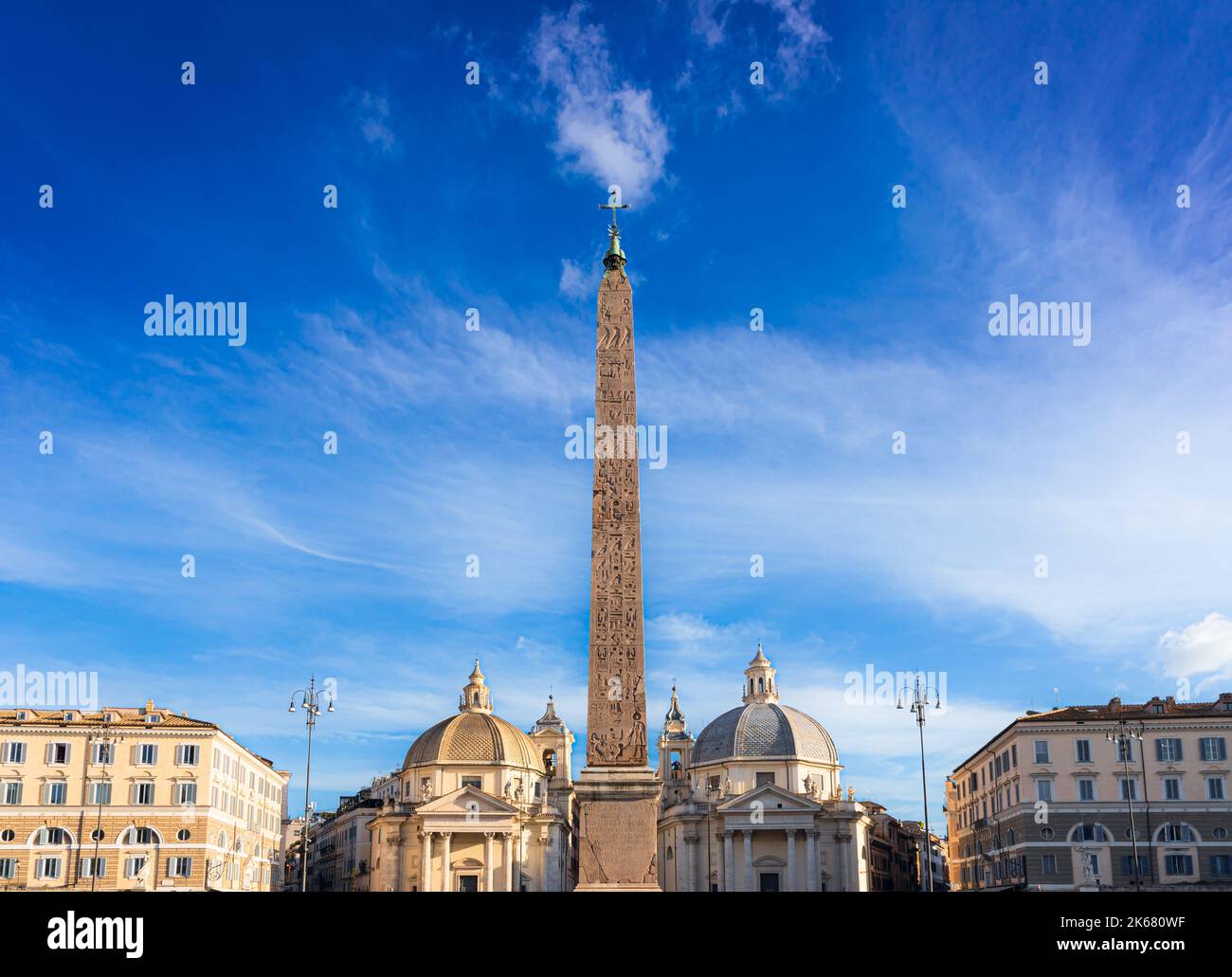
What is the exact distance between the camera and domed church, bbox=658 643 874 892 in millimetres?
72250

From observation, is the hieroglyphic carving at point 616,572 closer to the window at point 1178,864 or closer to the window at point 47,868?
the window at point 47,868

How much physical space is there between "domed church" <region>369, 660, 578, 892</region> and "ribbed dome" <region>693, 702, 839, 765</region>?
10.2m

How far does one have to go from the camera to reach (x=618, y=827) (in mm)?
25531

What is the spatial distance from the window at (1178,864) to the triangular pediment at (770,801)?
22.2m

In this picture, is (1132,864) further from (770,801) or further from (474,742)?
(474,742)

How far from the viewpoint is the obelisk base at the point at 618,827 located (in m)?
25.3

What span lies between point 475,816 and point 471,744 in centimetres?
636

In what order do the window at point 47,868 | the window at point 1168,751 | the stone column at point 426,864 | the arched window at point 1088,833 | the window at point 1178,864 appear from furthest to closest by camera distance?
1. the stone column at point 426,864
2. the arched window at point 1088,833
3. the window at point 1168,751
4. the window at point 1178,864
5. the window at point 47,868

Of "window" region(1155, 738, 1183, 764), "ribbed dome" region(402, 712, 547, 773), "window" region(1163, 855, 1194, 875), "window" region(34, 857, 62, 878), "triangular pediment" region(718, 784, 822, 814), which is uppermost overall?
"ribbed dome" region(402, 712, 547, 773)

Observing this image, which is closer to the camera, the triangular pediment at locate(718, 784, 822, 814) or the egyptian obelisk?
the egyptian obelisk

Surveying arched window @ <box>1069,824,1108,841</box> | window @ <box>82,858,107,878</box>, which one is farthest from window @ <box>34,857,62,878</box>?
arched window @ <box>1069,824,1108,841</box>

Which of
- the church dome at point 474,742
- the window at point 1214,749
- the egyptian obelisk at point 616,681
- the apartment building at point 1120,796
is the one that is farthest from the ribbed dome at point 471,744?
the egyptian obelisk at point 616,681

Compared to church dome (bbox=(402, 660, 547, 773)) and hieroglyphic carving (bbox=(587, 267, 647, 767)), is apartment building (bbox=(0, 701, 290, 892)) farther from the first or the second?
hieroglyphic carving (bbox=(587, 267, 647, 767))
